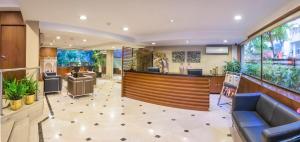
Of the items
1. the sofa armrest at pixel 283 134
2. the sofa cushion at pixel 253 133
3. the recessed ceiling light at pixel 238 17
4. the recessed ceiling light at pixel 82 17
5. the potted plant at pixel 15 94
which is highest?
the recessed ceiling light at pixel 82 17

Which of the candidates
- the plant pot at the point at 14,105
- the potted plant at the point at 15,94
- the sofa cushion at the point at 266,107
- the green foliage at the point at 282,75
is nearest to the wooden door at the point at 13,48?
the potted plant at the point at 15,94

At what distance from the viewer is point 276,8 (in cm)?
370

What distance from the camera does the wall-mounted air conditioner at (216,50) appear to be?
8707mm

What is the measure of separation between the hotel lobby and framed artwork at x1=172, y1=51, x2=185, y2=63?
2.47 m

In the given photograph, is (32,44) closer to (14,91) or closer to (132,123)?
(14,91)

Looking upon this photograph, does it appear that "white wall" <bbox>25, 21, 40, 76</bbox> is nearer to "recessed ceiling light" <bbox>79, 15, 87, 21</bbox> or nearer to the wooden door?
the wooden door

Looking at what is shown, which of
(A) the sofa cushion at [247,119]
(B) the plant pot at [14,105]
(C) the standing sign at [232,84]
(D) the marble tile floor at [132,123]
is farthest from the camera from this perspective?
(C) the standing sign at [232,84]

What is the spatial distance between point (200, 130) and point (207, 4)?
2534 millimetres

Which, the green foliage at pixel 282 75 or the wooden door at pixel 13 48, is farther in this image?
the wooden door at pixel 13 48

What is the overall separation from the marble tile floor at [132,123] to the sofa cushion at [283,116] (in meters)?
0.91

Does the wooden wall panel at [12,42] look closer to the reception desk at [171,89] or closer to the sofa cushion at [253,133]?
the reception desk at [171,89]

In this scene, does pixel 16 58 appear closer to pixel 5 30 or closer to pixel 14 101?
pixel 5 30

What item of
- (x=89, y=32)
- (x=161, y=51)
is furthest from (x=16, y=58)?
(x=161, y=51)

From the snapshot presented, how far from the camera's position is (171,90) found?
19.5 feet
